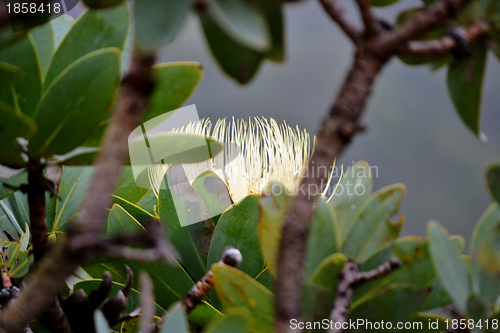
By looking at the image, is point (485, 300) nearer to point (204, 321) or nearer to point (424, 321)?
point (424, 321)

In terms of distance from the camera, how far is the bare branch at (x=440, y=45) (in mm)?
202

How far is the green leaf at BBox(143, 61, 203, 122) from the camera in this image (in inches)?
12.0

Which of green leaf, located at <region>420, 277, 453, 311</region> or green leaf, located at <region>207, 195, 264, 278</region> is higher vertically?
green leaf, located at <region>420, 277, 453, 311</region>

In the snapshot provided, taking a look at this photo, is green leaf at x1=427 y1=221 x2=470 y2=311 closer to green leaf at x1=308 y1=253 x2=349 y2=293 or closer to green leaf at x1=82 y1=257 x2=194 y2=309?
green leaf at x1=308 y1=253 x2=349 y2=293

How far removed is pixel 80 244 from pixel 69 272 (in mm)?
22

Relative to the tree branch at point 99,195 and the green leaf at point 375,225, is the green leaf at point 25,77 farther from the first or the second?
the green leaf at point 375,225

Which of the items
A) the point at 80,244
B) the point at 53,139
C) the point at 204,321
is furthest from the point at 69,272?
the point at 204,321

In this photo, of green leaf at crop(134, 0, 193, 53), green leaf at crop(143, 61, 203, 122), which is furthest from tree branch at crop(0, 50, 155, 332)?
green leaf at crop(143, 61, 203, 122)

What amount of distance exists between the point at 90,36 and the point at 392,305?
A: 0.29 meters

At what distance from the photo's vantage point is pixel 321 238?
0.27m

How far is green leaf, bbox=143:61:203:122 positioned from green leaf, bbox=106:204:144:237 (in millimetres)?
149

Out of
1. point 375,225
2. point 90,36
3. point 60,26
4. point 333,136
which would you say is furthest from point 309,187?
point 60,26

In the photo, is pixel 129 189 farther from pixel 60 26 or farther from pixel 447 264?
pixel 447 264

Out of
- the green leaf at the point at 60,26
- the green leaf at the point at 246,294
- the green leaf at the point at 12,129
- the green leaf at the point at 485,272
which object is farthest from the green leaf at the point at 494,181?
the green leaf at the point at 60,26
